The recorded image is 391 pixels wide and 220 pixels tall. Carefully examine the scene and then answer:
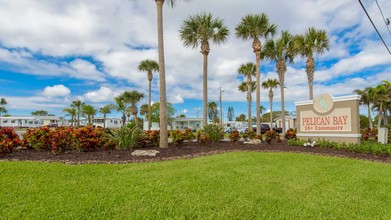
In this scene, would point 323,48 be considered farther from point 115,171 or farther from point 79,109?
point 79,109

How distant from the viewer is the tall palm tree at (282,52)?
21.9 meters

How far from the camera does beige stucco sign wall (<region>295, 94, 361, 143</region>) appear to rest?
1123 cm

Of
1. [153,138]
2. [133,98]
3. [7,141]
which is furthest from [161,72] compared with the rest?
[133,98]

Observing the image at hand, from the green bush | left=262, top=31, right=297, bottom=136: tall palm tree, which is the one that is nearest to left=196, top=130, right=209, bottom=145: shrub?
the green bush

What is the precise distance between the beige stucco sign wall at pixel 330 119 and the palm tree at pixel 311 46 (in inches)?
335

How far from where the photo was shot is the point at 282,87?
22.8 meters

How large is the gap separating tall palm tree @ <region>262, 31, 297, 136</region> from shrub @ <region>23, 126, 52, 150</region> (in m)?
18.6

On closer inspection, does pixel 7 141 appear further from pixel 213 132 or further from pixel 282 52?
pixel 282 52

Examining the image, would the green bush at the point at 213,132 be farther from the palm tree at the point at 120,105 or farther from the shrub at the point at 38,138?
the palm tree at the point at 120,105

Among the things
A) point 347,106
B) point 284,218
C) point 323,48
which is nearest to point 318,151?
point 347,106

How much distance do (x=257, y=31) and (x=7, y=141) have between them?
1721 centimetres

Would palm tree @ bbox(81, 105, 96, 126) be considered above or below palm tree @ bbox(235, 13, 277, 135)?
below

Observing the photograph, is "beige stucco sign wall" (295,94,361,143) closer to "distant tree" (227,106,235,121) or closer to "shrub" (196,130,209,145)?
"shrub" (196,130,209,145)

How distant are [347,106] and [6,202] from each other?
12615 millimetres
